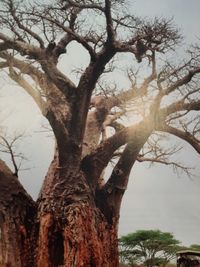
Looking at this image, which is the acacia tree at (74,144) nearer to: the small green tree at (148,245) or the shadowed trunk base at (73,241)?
the shadowed trunk base at (73,241)

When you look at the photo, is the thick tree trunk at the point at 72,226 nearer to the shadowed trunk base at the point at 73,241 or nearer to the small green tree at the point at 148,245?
the shadowed trunk base at the point at 73,241

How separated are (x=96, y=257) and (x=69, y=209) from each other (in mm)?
803

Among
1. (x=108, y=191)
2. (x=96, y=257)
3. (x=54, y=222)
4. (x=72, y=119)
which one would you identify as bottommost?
(x=96, y=257)

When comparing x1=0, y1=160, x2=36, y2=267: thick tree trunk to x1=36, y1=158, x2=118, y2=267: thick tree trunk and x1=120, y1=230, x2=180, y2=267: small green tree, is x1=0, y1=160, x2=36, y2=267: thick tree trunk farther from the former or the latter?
x1=120, y1=230, x2=180, y2=267: small green tree

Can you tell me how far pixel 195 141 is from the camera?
7410 mm

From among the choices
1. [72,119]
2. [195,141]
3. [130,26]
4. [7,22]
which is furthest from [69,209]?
[7,22]

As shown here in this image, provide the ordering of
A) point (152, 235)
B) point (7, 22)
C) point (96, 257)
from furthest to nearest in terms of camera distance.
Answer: point (152, 235)
point (7, 22)
point (96, 257)

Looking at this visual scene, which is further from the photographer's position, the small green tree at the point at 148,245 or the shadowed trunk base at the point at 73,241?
the small green tree at the point at 148,245

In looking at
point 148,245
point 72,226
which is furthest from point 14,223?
point 148,245

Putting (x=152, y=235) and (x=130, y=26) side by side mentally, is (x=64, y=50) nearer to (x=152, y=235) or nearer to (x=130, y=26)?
(x=130, y=26)

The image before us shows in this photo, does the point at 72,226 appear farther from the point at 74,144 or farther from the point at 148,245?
the point at 148,245

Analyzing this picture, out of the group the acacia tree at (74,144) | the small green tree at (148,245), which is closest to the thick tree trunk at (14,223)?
the acacia tree at (74,144)

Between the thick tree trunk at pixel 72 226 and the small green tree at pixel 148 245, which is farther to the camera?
the small green tree at pixel 148 245

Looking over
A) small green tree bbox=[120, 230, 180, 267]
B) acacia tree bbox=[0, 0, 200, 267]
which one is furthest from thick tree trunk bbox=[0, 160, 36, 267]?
small green tree bbox=[120, 230, 180, 267]
